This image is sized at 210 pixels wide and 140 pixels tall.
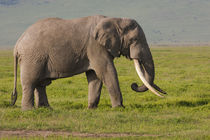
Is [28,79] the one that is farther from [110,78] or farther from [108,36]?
[108,36]

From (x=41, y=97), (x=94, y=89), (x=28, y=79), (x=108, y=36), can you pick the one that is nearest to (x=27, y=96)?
(x=28, y=79)

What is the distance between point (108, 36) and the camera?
12.5 metres

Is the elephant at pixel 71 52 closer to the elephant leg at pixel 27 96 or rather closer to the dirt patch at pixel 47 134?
the elephant leg at pixel 27 96

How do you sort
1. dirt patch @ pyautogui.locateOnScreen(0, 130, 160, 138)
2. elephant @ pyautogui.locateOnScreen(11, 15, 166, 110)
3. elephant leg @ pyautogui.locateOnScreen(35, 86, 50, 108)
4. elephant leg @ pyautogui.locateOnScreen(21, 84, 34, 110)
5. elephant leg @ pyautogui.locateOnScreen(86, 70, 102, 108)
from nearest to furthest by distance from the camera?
dirt patch @ pyautogui.locateOnScreen(0, 130, 160, 138), elephant @ pyautogui.locateOnScreen(11, 15, 166, 110), elephant leg @ pyautogui.locateOnScreen(21, 84, 34, 110), elephant leg @ pyautogui.locateOnScreen(86, 70, 102, 108), elephant leg @ pyautogui.locateOnScreen(35, 86, 50, 108)

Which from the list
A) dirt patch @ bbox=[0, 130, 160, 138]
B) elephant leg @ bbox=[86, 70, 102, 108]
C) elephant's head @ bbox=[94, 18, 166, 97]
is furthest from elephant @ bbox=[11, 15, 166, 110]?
dirt patch @ bbox=[0, 130, 160, 138]

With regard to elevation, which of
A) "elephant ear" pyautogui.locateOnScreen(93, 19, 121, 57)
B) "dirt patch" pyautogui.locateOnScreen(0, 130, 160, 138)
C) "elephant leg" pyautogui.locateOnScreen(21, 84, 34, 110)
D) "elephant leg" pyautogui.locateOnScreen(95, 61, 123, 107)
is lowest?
"elephant leg" pyautogui.locateOnScreen(21, 84, 34, 110)

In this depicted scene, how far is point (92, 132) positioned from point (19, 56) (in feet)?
14.2

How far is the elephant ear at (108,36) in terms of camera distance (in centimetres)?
1238

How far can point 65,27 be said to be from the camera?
12.5 meters

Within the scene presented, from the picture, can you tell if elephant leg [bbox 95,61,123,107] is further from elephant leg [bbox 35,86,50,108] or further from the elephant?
elephant leg [bbox 35,86,50,108]

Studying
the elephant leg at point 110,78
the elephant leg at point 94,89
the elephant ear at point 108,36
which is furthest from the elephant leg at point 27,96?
the elephant ear at point 108,36

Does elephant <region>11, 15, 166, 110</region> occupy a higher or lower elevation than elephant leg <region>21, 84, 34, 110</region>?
higher

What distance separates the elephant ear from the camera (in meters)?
12.4

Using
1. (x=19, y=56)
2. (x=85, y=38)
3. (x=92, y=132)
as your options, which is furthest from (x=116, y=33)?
(x=92, y=132)
